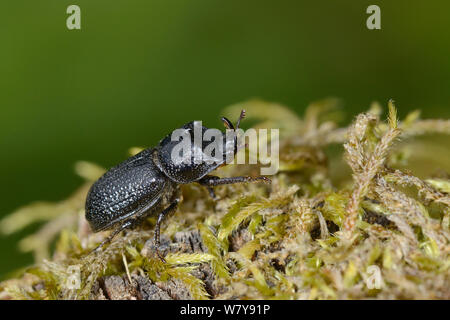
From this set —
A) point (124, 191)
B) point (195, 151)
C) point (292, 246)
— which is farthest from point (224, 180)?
point (292, 246)

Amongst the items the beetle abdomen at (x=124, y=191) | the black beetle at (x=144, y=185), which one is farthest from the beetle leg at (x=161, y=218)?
the beetle abdomen at (x=124, y=191)

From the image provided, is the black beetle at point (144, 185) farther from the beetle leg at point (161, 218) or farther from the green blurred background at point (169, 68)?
the green blurred background at point (169, 68)

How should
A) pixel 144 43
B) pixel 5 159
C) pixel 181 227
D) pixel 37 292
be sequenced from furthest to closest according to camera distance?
pixel 144 43, pixel 5 159, pixel 181 227, pixel 37 292

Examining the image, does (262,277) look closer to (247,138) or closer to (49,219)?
(247,138)

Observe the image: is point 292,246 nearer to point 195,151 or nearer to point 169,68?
point 195,151

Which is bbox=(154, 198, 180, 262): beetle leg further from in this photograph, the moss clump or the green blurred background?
the green blurred background
